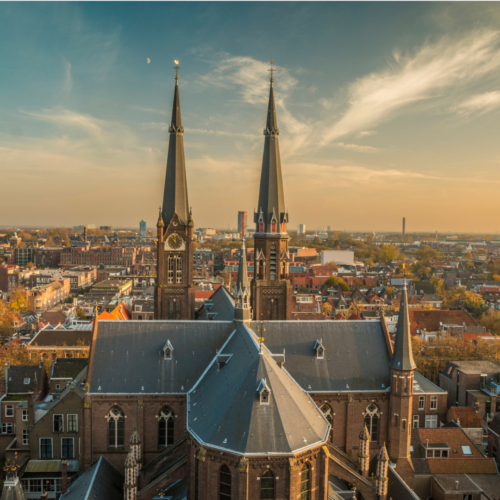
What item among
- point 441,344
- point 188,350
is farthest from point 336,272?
point 188,350

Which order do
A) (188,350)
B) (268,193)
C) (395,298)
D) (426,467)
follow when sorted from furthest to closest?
1. (395,298)
2. (268,193)
3. (426,467)
4. (188,350)

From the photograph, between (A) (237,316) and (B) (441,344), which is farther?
(B) (441,344)

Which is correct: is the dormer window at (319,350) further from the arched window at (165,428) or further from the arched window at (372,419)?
the arched window at (165,428)

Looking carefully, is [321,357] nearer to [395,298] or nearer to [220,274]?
[395,298]

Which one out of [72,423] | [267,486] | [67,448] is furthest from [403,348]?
[67,448]

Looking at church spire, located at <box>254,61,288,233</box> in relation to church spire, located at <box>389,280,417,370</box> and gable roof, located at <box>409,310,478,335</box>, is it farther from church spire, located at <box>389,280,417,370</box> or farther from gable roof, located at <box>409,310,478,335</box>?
gable roof, located at <box>409,310,478,335</box>

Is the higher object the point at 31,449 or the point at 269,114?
the point at 269,114

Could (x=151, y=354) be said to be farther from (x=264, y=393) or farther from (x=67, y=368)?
(x=67, y=368)

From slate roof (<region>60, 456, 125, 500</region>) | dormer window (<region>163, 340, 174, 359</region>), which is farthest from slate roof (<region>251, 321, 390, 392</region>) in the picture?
slate roof (<region>60, 456, 125, 500</region>)
